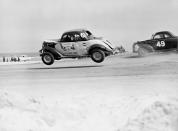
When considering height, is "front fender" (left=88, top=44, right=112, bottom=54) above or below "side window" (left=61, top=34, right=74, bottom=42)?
below

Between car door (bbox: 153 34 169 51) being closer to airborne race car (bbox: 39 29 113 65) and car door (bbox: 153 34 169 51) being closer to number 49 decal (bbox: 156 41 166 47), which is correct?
number 49 decal (bbox: 156 41 166 47)

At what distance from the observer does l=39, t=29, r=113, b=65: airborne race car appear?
8766 mm

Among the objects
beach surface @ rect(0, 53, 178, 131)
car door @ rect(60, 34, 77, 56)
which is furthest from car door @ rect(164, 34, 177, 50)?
car door @ rect(60, 34, 77, 56)

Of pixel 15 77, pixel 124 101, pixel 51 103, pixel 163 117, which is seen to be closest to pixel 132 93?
pixel 124 101

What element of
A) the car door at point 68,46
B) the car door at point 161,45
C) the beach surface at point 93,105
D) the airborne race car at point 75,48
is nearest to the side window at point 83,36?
the airborne race car at point 75,48

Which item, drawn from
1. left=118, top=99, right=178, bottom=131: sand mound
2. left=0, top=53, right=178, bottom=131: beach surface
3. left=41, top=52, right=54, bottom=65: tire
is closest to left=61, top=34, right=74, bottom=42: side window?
left=41, top=52, right=54, bottom=65: tire

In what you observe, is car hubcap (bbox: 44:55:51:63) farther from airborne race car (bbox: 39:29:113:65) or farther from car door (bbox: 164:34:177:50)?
car door (bbox: 164:34:177:50)

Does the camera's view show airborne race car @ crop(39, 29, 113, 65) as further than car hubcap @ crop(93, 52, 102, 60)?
No

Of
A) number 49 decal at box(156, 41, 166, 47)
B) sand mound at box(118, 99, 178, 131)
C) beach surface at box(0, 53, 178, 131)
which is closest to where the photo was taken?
sand mound at box(118, 99, 178, 131)

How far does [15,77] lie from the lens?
15.1 meters

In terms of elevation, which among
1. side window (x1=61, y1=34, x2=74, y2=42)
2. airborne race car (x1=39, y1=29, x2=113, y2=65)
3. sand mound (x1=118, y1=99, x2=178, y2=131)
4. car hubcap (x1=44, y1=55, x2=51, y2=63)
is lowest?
sand mound (x1=118, y1=99, x2=178, y2=131)

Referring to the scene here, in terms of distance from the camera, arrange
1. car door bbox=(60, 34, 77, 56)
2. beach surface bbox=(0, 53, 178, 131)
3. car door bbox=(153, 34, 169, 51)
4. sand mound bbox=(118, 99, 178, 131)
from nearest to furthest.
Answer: sand mound bbox=(118, 99, 178, 131)
beach surface bbox=(0, 53, 178, 131)
car door bbox=(60, 34, 77, 56)
car door bbox=(153, 34, 169, 51)

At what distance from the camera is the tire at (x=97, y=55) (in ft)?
28.9

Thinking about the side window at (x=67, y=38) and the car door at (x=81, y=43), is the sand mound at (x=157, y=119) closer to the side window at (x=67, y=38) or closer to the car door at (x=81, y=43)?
the car door at (x=81, y=43)
